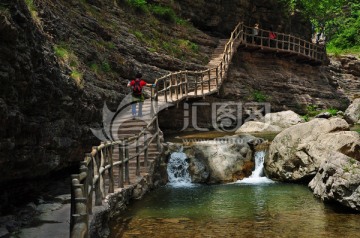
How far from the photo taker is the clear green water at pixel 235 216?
965 centimetres

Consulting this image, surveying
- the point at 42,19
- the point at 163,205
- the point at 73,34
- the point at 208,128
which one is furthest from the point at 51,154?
the point at 208,128

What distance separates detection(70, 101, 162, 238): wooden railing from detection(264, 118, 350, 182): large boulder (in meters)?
4.84

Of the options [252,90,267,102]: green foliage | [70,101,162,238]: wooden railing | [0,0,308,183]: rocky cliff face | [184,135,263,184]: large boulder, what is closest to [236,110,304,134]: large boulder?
[252,90,267,102]: green foliage

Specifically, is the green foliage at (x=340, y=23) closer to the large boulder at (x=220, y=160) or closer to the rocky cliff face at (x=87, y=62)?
the rocky cliff face at (x=87, y=62)

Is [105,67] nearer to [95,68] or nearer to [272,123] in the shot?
[95,68]

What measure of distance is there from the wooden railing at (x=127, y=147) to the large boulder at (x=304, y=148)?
4.84 metres

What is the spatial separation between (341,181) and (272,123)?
1602 cm

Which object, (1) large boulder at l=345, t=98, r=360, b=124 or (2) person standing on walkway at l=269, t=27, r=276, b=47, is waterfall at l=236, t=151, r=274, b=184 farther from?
(2) person standing on walkway at l=269, t=27, r=276, b=47

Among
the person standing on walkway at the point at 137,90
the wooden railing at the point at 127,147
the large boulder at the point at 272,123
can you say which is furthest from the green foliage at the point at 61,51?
the large boulder at the point at 272,123

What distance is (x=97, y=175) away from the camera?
9.71 meters

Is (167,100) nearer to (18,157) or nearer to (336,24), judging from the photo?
(18,157)

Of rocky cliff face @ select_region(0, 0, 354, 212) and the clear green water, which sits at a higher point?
rocky cliff face @ select_region(0, 0, 354, 212)

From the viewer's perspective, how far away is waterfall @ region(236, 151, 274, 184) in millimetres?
16630

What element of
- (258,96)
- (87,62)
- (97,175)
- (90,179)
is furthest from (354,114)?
(90,179)
